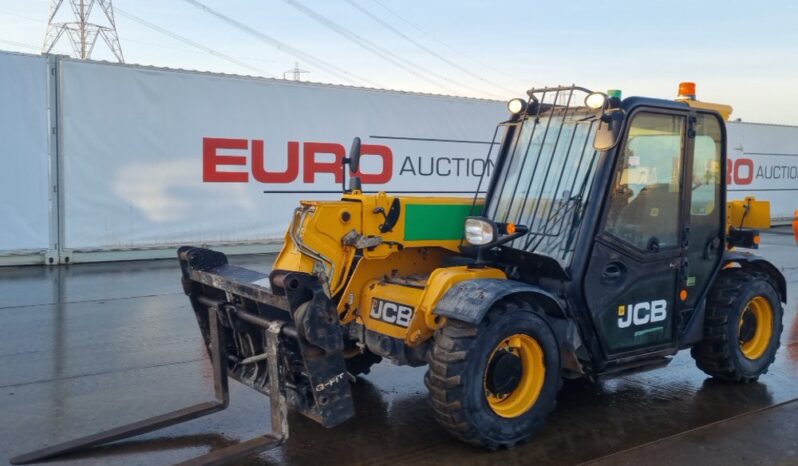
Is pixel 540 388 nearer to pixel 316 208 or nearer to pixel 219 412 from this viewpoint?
pixel 316 208

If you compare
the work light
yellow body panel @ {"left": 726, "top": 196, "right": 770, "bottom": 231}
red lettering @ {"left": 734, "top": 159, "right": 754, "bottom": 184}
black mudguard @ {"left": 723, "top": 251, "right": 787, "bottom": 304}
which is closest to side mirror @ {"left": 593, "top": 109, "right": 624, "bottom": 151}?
the work light

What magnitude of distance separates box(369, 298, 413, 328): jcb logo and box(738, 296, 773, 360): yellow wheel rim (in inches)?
110

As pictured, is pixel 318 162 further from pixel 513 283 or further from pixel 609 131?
pixel 513 283

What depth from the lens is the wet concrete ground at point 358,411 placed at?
14.2 ft

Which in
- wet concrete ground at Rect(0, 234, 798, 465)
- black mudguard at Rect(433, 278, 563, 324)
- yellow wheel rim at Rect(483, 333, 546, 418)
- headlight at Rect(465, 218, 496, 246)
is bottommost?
wet concrete ground at Rect(0, 234, 798, 465)

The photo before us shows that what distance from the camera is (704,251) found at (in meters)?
5.34

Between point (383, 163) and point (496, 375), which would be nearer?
point (496, 375)

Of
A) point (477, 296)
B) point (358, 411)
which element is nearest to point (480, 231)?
point (477, 296)

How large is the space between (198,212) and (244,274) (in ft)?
27.7

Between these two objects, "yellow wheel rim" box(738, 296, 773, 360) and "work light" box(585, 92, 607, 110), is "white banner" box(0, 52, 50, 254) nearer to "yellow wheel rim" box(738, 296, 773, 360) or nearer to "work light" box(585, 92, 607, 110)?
"work light" box(585, 92, 607, 110)

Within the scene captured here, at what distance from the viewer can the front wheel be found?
13.6 ft

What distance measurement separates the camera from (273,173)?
523 inches

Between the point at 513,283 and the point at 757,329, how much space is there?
2.58m

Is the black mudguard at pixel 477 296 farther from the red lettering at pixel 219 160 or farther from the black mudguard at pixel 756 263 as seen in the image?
the red lettering at pixel 219 160
